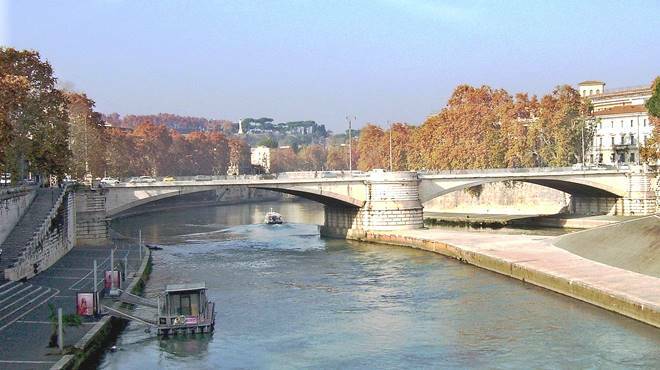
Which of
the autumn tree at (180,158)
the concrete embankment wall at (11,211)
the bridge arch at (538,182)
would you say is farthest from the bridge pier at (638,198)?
the autumn tree at (180,158)

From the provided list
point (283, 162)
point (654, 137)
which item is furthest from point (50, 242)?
point (283, 162)

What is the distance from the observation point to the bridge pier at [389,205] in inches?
2219

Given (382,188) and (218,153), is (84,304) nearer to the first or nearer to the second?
(382,188)

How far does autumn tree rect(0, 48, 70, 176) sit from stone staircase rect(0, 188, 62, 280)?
4.90 feet

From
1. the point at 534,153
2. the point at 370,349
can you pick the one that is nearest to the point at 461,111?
the point at 534,153

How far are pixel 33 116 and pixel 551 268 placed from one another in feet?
85.2

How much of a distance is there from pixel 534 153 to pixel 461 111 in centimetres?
859

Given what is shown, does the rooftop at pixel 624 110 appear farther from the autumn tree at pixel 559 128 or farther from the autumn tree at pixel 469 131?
the autumn tree at pixel 469 131

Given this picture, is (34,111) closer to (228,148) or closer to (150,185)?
(150,185)

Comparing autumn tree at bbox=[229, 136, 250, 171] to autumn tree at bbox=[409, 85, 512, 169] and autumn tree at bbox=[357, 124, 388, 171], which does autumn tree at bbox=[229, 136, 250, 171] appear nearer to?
autumn tree at bbox=[357, 124, 388, 171]

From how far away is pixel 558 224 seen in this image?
6400 centimetres

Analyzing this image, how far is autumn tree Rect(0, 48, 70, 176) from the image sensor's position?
40109 millimetres

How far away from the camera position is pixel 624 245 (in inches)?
1464

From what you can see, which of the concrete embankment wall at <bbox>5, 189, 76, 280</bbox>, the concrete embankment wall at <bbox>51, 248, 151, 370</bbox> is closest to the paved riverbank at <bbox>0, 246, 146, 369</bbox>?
the concrete embankment wall at <bbox>51, 248, 151, 370</bbox>
